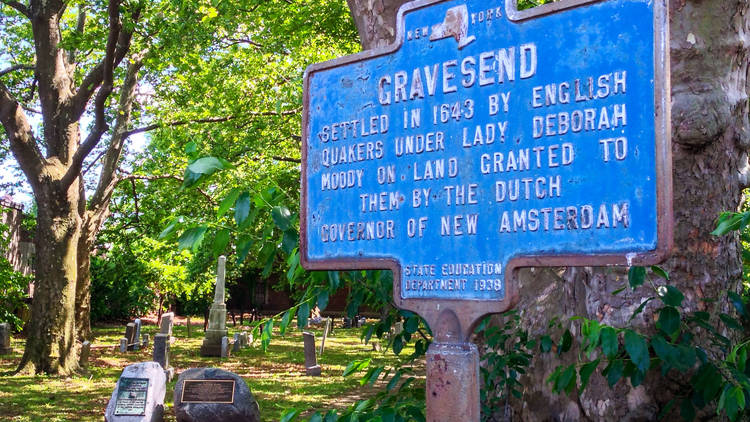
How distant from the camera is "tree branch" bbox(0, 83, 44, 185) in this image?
15.1m

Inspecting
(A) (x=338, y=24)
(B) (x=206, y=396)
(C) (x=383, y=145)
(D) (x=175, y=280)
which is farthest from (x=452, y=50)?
(D) (x=175, y=280)

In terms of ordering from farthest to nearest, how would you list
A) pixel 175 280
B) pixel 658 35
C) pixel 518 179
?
pixel 175 280 < pixel 518 179 < pixel 658 35

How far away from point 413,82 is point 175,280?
85.2 feet

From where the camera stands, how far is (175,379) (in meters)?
16.0

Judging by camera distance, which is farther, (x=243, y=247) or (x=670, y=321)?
(x=243, y=247)

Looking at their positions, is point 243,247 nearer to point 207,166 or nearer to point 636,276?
point 207,166

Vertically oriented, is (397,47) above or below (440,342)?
above

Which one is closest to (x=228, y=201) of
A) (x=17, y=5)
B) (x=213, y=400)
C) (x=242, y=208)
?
(x=242, y=208)

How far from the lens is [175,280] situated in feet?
91.0

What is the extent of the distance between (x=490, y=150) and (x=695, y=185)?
2.03m

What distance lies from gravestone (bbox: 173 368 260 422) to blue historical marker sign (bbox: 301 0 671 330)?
26.5 feet

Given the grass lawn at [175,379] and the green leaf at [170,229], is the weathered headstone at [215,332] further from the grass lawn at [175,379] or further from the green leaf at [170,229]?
the green leaf at [170,229]

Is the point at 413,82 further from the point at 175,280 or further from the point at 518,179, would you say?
the point at 175,280

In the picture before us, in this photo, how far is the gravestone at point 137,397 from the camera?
34.6ft
